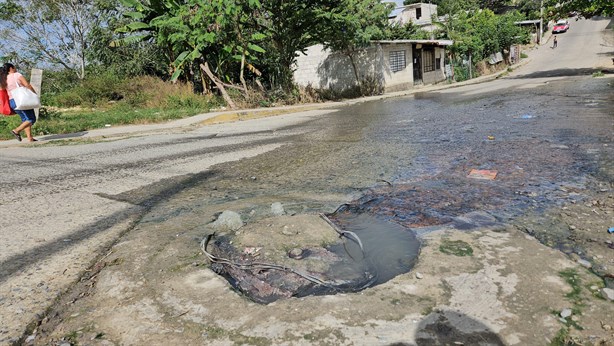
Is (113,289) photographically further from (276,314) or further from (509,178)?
(509,178)

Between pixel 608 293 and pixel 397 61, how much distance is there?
80.9ft

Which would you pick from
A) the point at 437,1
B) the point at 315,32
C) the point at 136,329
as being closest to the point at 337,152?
the point at 136,329

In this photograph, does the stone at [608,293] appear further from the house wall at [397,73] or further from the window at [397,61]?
the window at [397,61]

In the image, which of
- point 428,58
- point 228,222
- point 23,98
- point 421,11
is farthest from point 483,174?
point 421,11

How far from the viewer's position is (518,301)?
213 cm

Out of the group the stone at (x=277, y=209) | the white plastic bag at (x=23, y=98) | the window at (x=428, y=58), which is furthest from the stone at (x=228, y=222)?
the window at (x=428, y=58)

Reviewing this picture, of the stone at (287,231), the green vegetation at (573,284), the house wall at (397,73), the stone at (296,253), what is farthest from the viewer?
the house wall at (397,73)

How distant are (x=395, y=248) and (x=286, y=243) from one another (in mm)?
772

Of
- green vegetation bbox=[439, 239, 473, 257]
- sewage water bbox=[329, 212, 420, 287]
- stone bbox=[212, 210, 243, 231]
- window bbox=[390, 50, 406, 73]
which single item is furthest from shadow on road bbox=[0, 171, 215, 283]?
window bbox=[390, 50, 406, 73]

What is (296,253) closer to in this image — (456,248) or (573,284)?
(456,248)

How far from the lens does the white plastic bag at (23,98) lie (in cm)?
841

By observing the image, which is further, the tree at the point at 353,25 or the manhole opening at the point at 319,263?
the tree at the point at 353,25

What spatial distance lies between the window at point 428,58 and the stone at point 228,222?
2843 centimetres

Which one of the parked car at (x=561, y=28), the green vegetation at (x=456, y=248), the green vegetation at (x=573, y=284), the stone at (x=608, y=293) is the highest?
the parked car at (x=561, y=28)
